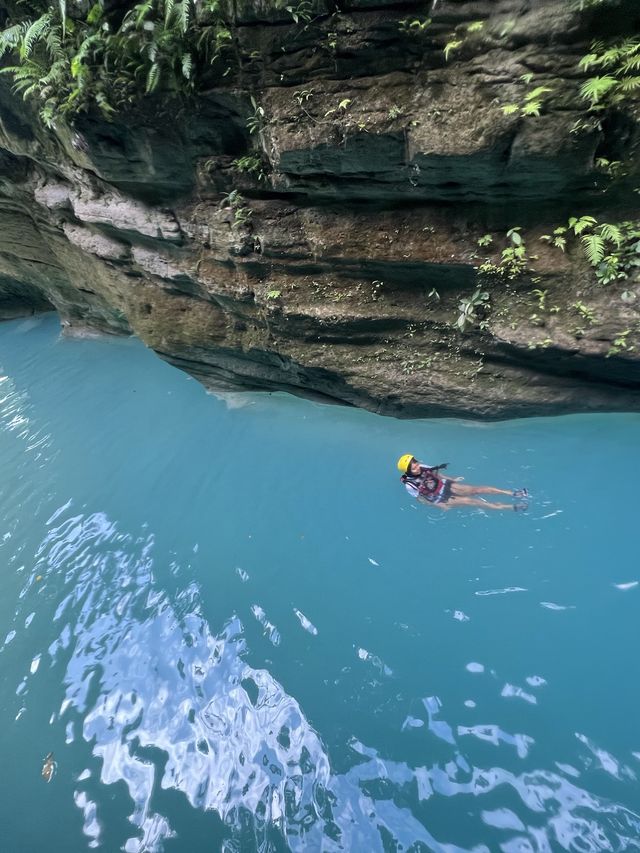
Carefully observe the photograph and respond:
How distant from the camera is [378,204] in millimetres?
6672

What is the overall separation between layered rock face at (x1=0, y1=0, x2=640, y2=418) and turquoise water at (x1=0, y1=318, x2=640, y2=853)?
1.39m

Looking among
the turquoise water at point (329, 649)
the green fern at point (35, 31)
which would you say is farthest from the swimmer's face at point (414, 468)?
the green fern at point (35, 31)

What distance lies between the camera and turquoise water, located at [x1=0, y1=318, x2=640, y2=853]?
4.29m

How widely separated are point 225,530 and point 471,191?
633 centimetres

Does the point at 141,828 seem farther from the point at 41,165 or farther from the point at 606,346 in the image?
the point at 41,165

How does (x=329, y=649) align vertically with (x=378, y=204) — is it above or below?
below

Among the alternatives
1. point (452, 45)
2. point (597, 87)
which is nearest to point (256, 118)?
point (452, 45)

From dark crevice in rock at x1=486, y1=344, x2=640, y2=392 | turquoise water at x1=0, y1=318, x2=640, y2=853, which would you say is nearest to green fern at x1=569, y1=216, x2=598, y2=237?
dark crevice in rock at x1=486, y1=344, x2=640, y2=392

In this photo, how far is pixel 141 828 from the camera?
455 centimetres

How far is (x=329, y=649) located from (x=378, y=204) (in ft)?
20.6

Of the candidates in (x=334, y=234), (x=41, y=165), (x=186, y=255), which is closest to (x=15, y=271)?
(x=41, y=165)

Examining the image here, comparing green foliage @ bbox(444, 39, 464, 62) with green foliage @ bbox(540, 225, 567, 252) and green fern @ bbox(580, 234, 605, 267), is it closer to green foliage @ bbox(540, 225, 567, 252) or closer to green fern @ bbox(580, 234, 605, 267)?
green foliage @ bbox(540, 225, 567, 252)

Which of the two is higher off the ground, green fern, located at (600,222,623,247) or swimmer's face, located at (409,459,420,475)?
green fern, located at (600,222,623,247)

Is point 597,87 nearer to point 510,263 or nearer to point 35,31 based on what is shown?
point 510,263
